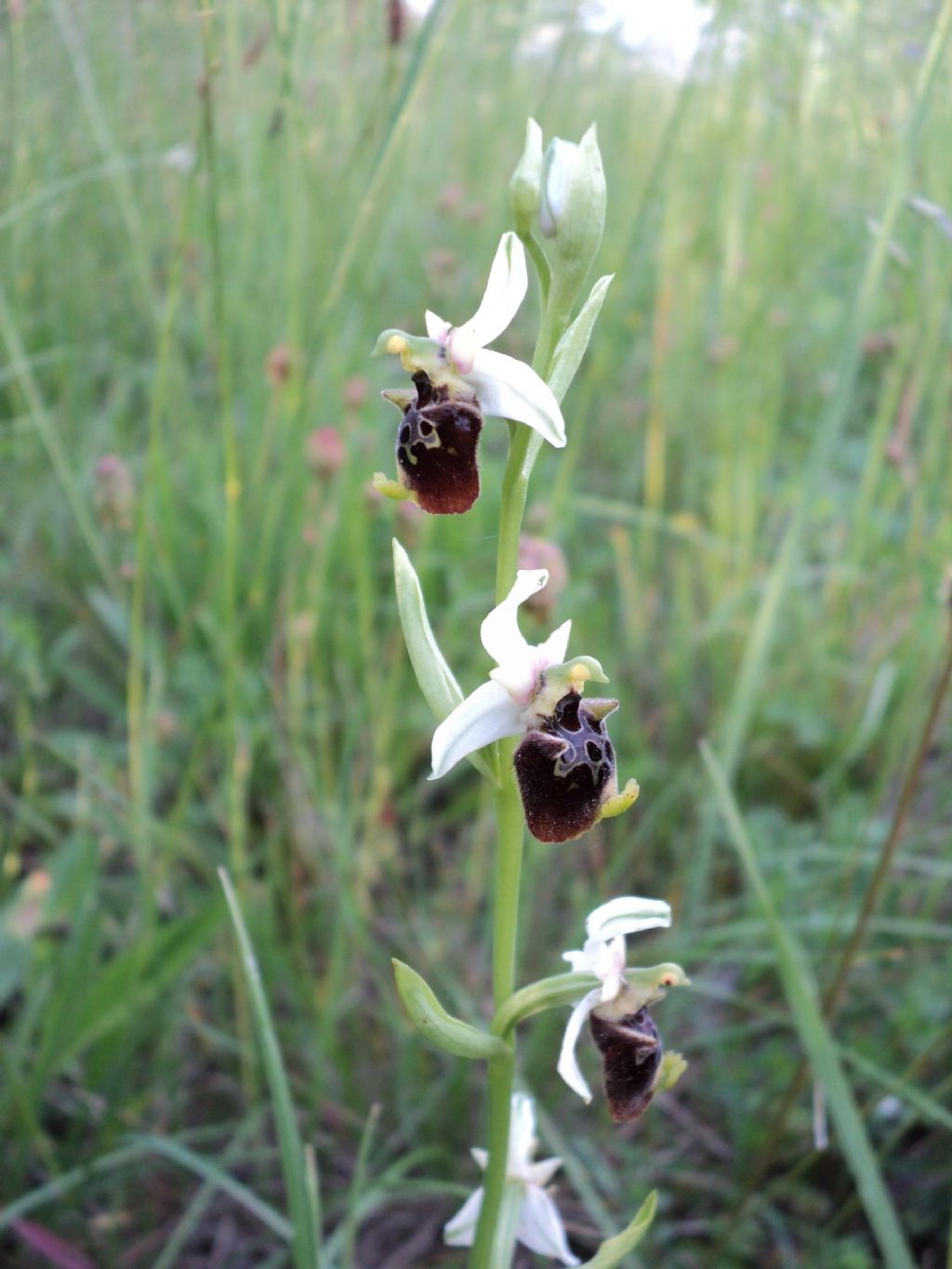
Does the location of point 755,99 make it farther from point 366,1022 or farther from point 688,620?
point 366,1022

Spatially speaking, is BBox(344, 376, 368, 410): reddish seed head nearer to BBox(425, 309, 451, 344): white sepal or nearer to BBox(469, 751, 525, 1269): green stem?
BBox(425, 309, 451, 344): white sepal

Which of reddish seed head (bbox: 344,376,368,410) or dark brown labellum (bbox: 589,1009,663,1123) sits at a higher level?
reddish seed head (bbox: 344,376,368,410)

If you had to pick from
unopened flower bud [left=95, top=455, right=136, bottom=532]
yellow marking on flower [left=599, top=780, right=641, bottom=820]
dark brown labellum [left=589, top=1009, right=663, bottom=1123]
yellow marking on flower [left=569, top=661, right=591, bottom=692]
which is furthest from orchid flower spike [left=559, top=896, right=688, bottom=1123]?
unopened flower bud [left=95, top=455, right=136, bottom=532]

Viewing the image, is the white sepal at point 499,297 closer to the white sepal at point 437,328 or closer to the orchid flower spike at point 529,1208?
the white sepal at point 437,328

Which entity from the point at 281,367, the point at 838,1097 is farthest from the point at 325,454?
the point at 838,1097

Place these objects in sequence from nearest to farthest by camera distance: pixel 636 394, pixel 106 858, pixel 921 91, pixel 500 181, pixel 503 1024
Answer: pixel 503 1024 < pixel 921 91 < pixel 106 858 < pixel 636 394 < pixel 500 181

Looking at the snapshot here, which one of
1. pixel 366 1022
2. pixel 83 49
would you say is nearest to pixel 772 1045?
pixel 366 1022

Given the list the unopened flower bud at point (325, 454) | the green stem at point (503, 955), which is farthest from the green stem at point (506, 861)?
the unopened flower bud at point (325, 454)
